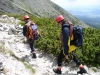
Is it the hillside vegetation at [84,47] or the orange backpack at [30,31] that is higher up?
the orange backpack at [30,31]

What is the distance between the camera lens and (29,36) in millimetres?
10055

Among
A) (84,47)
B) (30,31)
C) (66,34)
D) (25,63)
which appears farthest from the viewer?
(30,31)

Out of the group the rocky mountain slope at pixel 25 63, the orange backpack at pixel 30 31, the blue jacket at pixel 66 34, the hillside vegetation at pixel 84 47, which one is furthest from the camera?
the orange backpack at pixel 30 31

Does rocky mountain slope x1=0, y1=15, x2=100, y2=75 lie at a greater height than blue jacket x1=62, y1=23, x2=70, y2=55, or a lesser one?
lesser

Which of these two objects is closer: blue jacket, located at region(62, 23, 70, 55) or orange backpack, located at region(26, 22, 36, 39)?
blue jacket, located at region(62, 23, 70, 55)

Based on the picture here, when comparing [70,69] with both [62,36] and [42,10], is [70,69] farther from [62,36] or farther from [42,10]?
[42,10]

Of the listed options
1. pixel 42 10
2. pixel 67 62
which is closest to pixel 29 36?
pixel 67 62

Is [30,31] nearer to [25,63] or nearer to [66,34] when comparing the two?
[25,63]

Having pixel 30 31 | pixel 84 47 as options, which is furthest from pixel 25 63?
pixel 84 47

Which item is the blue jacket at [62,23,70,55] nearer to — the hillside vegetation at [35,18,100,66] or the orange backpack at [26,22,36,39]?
the hillside vegetation at [35,18,100,66]

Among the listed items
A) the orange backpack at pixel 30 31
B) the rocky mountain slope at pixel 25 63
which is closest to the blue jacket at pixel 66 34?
the rocky mountain slope at pixel 25 63

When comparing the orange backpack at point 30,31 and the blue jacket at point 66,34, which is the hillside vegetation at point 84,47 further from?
the blue jacket at point 66,34

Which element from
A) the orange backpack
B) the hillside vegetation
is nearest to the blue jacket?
the hillside vegetation

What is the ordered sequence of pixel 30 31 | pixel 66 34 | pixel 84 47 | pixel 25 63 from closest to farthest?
pixel 66 34
pixel 25 63
pixel 84 47
pixel 30 31
